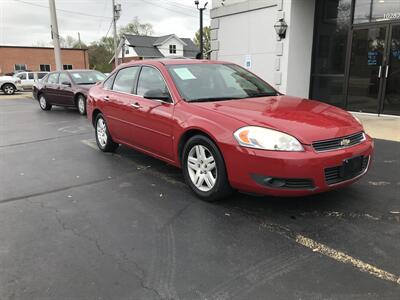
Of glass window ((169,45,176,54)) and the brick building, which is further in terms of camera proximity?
glass window ((169,45,176,54))

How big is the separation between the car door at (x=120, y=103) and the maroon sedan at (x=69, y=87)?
21.2 feet

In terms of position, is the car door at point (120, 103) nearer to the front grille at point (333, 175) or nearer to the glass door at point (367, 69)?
the front grille at point (333, 175)

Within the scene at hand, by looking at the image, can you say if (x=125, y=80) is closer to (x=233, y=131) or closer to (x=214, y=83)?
(x=214, y=83)

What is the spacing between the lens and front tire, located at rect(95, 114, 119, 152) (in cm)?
647

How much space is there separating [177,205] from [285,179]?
1.26 metres

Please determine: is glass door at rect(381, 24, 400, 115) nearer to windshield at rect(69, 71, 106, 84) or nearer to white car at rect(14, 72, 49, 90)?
windshield at rect(69, 71, 106, 84)

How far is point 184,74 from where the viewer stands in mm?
4953

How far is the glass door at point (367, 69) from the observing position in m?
10.1

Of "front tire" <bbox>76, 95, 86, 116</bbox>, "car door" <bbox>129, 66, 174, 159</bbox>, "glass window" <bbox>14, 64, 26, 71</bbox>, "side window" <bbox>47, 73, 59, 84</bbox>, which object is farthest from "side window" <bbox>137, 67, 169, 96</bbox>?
"glass window" <bbox>14, 64, 26, 71</bbox>

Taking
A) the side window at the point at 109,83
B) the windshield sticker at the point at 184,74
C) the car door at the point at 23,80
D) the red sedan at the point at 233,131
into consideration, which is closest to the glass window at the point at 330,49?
the red sedan at the point at 233,131

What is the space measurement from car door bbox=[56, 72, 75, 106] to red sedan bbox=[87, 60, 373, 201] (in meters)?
7.65

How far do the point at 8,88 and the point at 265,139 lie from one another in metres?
25.8

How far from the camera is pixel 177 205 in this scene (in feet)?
13.8

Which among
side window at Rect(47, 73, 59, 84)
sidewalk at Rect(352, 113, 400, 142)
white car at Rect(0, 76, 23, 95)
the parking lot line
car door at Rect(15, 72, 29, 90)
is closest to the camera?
the parking lot line
